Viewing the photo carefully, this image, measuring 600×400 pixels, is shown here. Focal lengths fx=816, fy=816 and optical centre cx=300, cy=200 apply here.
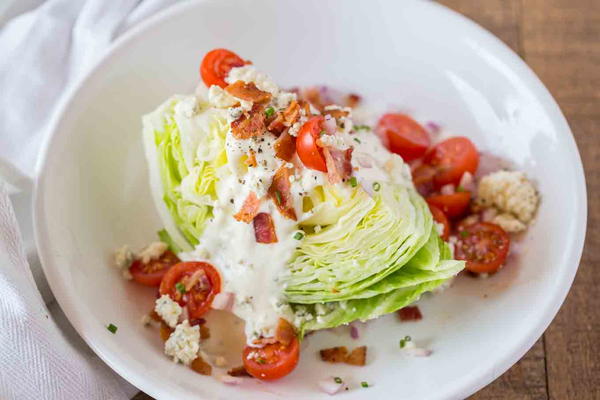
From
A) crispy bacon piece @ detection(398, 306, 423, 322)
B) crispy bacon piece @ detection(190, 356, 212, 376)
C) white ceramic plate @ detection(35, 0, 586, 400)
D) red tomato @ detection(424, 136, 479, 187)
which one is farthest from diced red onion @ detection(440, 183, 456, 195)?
crispy bacon piece @ detection(190, 356, 212, 376)

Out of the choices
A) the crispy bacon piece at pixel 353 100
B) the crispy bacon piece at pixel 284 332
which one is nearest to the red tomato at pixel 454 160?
the crispy bacon piece at pixel 353 100

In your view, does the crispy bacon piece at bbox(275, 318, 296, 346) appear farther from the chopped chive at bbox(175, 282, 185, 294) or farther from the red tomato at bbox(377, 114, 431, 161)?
the red tomato at bbox(377, 114, 431, 161)

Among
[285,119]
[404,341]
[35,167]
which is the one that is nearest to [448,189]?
[404,341]

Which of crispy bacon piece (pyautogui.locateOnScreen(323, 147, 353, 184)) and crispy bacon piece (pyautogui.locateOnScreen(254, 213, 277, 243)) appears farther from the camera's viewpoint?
crispy bacon piece (pyautogui.locateOnScreen(254, 213, 277, 243))

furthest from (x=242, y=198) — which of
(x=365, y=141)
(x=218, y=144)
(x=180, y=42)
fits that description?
(x=180, y=42)

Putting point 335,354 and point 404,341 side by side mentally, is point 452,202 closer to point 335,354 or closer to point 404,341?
point 404,341

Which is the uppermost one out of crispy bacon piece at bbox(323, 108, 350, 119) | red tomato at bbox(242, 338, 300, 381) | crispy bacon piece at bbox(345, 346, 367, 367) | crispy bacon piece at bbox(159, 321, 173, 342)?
crispy bacon piece at bbox(323, 108, 350, 119)
